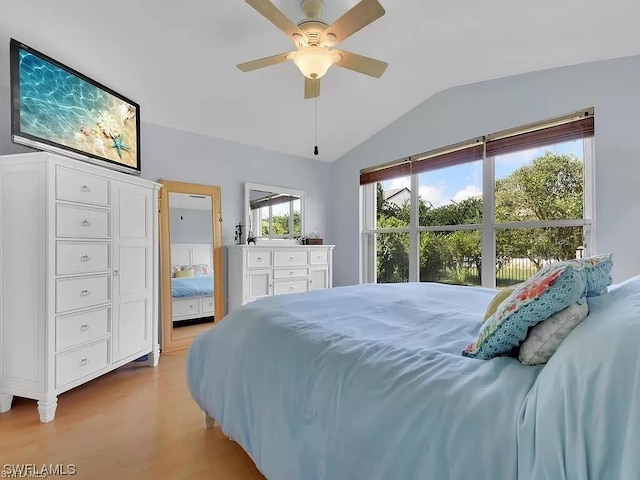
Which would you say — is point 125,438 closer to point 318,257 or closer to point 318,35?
point 318,35

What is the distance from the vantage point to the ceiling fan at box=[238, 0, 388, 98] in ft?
5.68

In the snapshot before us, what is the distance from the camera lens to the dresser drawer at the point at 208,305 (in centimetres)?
354

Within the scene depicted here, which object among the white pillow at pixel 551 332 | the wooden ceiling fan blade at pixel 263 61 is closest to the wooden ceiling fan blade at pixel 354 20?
the wooden ceiling fan blade at pixel 263 61

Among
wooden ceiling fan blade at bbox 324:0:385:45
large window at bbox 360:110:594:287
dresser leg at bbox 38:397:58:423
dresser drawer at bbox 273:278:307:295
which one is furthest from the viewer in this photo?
dresser drawer at bbox 273:278:307:295

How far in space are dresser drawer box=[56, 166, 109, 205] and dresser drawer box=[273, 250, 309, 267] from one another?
179 cm

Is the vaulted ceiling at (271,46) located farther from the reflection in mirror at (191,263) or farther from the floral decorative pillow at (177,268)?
the floral decorative pillow at (177,268)

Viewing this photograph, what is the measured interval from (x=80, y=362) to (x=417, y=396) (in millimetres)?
2293

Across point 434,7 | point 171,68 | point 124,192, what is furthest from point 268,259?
point 434,7

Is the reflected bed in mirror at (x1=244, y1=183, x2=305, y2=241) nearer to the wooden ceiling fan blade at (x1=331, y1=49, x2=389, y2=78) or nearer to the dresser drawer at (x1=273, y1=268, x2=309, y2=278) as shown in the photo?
the dresser drawer at (x1=273, y1=268, x2=309, y2=278)

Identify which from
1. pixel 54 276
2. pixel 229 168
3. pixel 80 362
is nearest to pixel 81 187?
pixel 54 276

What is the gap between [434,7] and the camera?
89.6 inches

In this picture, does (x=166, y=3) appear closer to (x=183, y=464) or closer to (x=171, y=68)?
(x=171, y=68)

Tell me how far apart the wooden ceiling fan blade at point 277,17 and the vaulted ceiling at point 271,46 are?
42 cm

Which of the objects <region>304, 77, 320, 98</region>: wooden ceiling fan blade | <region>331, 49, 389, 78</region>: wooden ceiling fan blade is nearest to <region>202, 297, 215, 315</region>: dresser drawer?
<region>304, 77, 320, 98</region>: wooden ceiling fan blade
